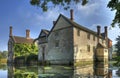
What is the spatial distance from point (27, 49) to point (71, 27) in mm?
23636

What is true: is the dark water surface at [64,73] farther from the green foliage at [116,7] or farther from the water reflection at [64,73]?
the green foliage at [116,7]

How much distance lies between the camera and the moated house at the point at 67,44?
37.1m

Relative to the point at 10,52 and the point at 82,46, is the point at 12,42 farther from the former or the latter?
the point at 82,46

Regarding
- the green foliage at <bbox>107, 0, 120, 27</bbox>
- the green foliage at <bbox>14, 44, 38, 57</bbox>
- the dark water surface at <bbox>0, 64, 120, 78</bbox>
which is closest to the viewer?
the green foliage at <bbox>107, 0, 120, 27</bbox>

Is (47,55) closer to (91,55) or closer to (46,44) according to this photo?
(46,44)

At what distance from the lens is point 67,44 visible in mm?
37844

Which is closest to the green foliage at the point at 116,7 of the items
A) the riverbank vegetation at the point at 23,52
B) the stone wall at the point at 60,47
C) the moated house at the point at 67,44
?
the moated house at the point at 67,44

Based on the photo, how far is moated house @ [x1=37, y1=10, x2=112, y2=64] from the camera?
3709cm

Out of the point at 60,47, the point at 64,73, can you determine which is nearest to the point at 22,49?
the point at 60,47

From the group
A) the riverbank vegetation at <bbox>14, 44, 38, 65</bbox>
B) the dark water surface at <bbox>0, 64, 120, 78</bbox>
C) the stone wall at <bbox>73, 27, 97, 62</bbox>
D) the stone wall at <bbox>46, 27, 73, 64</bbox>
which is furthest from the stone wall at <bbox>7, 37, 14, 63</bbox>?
the dark water surface at <bbox>0, 64, 120, 78</bbox>

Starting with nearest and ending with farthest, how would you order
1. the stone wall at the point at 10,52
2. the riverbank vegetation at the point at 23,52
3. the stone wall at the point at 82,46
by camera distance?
the stone wall at the point at 82,46 → the riverbank vegetation at the point at 23,52 → the stone wall at the point at 10,52

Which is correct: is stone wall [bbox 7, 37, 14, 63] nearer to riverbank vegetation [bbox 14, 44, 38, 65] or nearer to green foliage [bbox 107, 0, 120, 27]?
riverbank vegetation [bbox 14, 44, 38, 65]

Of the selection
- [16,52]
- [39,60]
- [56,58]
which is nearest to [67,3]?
[56,58]

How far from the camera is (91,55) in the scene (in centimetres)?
4356
